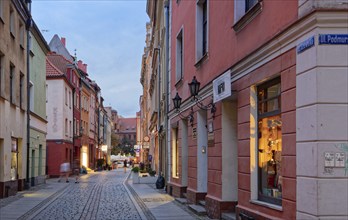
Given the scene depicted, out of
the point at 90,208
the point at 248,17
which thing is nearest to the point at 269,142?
the point at 248,17

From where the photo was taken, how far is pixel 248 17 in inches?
380

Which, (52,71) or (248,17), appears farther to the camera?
(52,71)

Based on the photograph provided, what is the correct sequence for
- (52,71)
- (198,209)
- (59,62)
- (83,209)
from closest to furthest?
(198,209) < (83,209) < (52,71) < (59,62)

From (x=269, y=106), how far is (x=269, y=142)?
64 centimetres

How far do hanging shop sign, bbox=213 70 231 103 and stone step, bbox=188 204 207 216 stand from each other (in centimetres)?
319

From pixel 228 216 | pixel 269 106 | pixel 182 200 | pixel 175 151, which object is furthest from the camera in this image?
pixel 175 151

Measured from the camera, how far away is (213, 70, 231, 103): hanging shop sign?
10.8m

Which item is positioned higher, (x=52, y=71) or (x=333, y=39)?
(x=52, y=71)

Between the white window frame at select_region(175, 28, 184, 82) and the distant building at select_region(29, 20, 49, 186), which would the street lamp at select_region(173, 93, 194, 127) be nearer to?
the white window frame at select_region(175, 28, 184, 82)

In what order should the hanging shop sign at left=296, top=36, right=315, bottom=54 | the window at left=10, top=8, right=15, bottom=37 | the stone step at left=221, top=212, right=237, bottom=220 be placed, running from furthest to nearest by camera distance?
the window at left=10, top=8, right=15, bottom=37 → the stone step at left=221, top=212, right=237, bottom=220 → the hanging shop sign at left=296, top=36, right=315, bottom=54

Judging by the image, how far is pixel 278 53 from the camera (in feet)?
26.5

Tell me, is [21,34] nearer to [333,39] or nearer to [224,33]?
[224,33]

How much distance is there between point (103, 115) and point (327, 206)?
74.3m

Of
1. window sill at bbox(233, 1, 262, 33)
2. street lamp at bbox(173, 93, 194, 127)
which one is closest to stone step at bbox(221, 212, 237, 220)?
window sill at bbox(233, 1, 262, 33)
